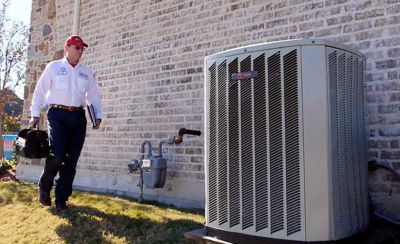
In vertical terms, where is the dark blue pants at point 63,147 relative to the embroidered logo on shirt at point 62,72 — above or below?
below

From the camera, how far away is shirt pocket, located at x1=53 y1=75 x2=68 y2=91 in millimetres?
4344

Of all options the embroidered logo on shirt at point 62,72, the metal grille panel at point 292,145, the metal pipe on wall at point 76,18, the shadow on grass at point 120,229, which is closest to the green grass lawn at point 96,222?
the shadow on grass at point 120,229

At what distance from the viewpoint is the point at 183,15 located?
17.4ft

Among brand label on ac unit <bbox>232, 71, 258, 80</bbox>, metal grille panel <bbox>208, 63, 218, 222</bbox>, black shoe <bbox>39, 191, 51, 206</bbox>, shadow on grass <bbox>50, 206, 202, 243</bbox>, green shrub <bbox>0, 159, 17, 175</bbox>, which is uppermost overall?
brand label on ac unit <bbox>232, 71, 258, 80</bbox>

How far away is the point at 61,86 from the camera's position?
14.3 feet

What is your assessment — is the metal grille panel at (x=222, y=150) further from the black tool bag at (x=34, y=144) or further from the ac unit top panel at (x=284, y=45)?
the black tool bag at (x=34, y=144)

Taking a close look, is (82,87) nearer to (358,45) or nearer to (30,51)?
(358,45)

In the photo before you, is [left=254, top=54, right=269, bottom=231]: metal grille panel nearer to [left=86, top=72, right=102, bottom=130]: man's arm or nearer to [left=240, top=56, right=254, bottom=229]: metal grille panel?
[left=240, top=56, right=254, bottom=229]: metal grille panel

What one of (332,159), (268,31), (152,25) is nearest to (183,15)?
(152,25)

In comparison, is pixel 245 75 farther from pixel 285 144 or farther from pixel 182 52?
pixel 182 52

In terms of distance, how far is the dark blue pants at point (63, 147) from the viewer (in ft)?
13.9

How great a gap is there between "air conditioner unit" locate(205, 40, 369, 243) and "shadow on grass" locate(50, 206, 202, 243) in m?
0.81

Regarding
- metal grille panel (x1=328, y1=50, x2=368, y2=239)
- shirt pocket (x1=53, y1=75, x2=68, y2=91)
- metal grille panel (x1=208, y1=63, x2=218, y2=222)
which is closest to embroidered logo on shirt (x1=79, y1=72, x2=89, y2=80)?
shirt pocket (x1=53, y1=75, x2=68, y2=91)

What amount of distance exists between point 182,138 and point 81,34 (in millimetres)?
3297
